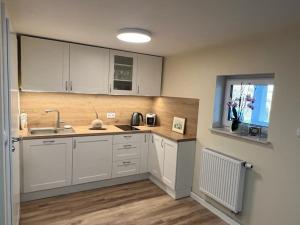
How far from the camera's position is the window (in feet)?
7.84

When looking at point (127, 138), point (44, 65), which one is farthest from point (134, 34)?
point (127, 138)

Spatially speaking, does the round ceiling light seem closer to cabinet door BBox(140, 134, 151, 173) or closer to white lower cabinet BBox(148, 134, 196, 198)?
white lower cabinet BBox(148, 134, 196, 198)

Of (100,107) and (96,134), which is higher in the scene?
(100,107)

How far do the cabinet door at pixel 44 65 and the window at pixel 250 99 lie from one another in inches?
88.7

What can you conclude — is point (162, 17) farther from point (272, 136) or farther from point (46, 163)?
point (46, 163)

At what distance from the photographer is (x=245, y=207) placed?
2395mm

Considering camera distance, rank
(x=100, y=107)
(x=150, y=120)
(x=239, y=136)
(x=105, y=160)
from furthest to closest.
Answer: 1. (x=150, y=120)
2. (x=100, y=107)
3. (x=105, y=160)
4. (x=239, y=136)

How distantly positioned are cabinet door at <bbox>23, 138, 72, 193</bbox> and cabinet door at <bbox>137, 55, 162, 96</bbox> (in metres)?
1.49

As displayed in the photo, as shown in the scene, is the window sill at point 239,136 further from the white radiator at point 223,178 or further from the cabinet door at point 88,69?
the cabinet door at point 88,69

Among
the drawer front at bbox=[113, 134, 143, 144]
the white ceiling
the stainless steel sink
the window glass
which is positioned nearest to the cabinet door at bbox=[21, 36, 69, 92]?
the white ceiling

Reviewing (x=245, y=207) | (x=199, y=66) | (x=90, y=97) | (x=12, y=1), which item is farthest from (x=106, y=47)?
(x=245, y=207)

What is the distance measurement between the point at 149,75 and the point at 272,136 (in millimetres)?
2178

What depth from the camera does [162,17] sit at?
181 cm

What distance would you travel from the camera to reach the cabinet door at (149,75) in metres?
3.61
